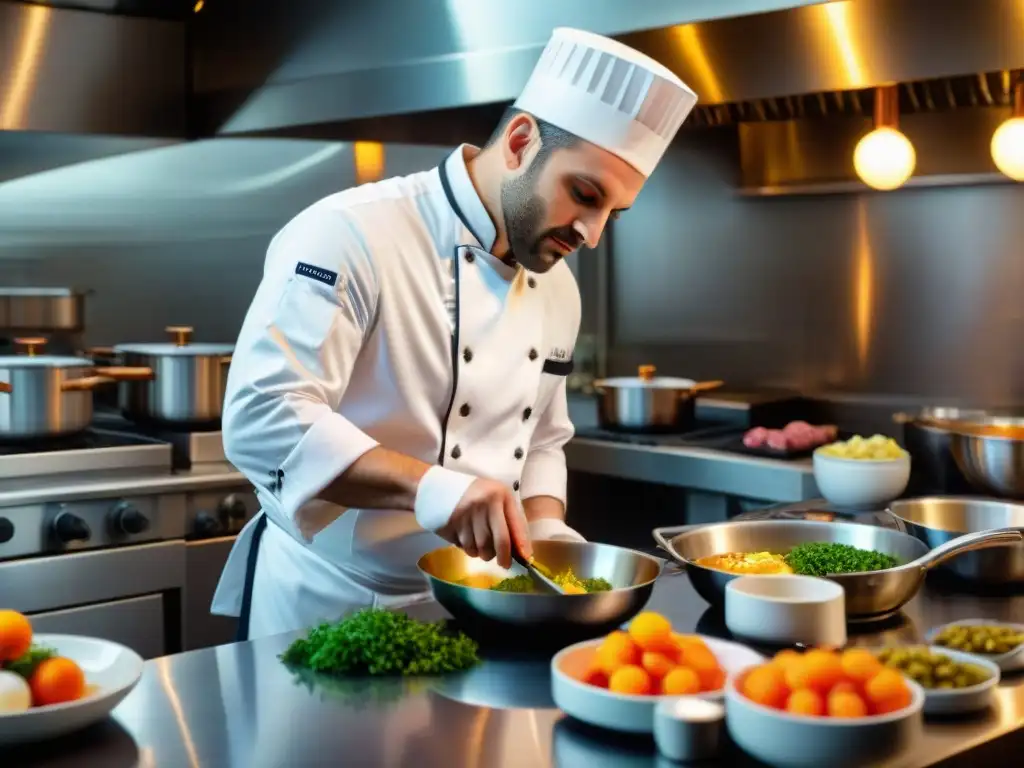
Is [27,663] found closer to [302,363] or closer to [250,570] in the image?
[302,363]

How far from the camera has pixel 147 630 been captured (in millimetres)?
3189

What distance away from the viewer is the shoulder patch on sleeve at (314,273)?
2.01 m

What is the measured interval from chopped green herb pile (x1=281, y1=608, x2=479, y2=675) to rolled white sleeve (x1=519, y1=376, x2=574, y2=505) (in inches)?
28.0

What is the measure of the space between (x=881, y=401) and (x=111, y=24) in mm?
2524

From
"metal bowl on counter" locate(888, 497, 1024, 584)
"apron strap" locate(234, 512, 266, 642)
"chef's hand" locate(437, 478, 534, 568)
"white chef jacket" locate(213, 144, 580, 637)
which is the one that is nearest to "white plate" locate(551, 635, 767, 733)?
"chef's hand" locate(437, 478, 534, 568)

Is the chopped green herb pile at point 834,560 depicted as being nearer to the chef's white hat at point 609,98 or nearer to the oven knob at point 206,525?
the chef's white hat at point 609,98

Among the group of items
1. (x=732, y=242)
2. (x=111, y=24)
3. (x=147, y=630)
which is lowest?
(x=147, y=630)

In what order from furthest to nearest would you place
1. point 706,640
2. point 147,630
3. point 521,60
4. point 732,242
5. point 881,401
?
point 732,242
point 881,401
point 147,630
point 521,60
point 706,640

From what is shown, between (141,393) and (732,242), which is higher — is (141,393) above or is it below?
below

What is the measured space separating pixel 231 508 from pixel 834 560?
6.18 feet

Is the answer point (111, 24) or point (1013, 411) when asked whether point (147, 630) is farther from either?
point (1013, 411)

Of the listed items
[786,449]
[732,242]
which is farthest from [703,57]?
[732,242]

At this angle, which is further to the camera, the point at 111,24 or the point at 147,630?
the point at 111,24

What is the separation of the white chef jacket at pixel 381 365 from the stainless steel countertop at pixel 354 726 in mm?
437
